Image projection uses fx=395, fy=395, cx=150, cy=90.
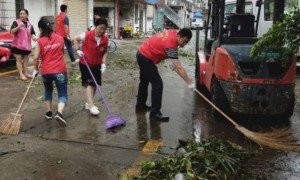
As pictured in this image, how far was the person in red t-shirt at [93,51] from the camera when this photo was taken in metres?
6.43

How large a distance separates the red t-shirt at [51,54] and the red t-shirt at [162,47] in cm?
139

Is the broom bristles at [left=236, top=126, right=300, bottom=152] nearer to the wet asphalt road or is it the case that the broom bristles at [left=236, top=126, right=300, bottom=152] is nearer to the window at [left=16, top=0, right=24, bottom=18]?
the wet asphalt road

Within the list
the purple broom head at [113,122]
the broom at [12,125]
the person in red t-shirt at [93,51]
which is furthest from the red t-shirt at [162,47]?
the broom at [12,125]

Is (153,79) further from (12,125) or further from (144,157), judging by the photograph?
(12,125)

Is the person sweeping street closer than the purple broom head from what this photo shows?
No

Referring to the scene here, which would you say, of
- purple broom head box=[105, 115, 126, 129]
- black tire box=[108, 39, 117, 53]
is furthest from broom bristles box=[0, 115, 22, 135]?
black tire box=[108, 39, 117, 53]

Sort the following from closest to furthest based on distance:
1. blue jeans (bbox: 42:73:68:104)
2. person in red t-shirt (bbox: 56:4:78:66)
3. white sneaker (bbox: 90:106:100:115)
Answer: blue jeans (bbox: 42:73:68:104) → white sneaker (bbox: 90:106:100:115) → person in red t-shirt (bbox: 56:4:78:66)

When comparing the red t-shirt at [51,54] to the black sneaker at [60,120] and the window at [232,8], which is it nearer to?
the black sneaker at [60,120]

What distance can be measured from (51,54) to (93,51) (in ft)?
2.76

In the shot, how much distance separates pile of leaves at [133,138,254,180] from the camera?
3.94m

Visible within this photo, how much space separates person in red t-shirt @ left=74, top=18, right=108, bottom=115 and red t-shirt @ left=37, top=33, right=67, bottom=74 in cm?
52

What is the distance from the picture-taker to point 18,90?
27.7 ft

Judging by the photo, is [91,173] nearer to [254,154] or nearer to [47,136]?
[47,136]

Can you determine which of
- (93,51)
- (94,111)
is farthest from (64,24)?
(94,111)
